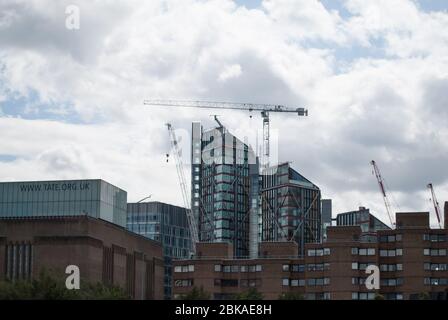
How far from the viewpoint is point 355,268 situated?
179375 mm

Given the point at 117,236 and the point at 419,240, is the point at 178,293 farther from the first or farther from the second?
the point at 419,240

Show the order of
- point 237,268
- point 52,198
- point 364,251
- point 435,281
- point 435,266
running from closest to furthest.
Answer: point 435,281 < point 435,266 < point 364,251 < point 52,198 < point 237,268

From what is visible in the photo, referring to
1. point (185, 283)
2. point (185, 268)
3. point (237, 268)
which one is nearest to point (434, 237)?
point (237, 268)

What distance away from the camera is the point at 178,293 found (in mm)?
193000

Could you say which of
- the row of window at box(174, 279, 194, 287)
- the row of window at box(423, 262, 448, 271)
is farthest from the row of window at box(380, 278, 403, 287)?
the row of window at box(174, 279, 194, 287)

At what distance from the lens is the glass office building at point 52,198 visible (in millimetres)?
189000

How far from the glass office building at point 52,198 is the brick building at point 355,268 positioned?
80.9 ft

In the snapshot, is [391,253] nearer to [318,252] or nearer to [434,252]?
[434,252]

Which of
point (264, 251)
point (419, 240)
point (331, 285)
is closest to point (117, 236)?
point (264, 251)

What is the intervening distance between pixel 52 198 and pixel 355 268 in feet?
195
